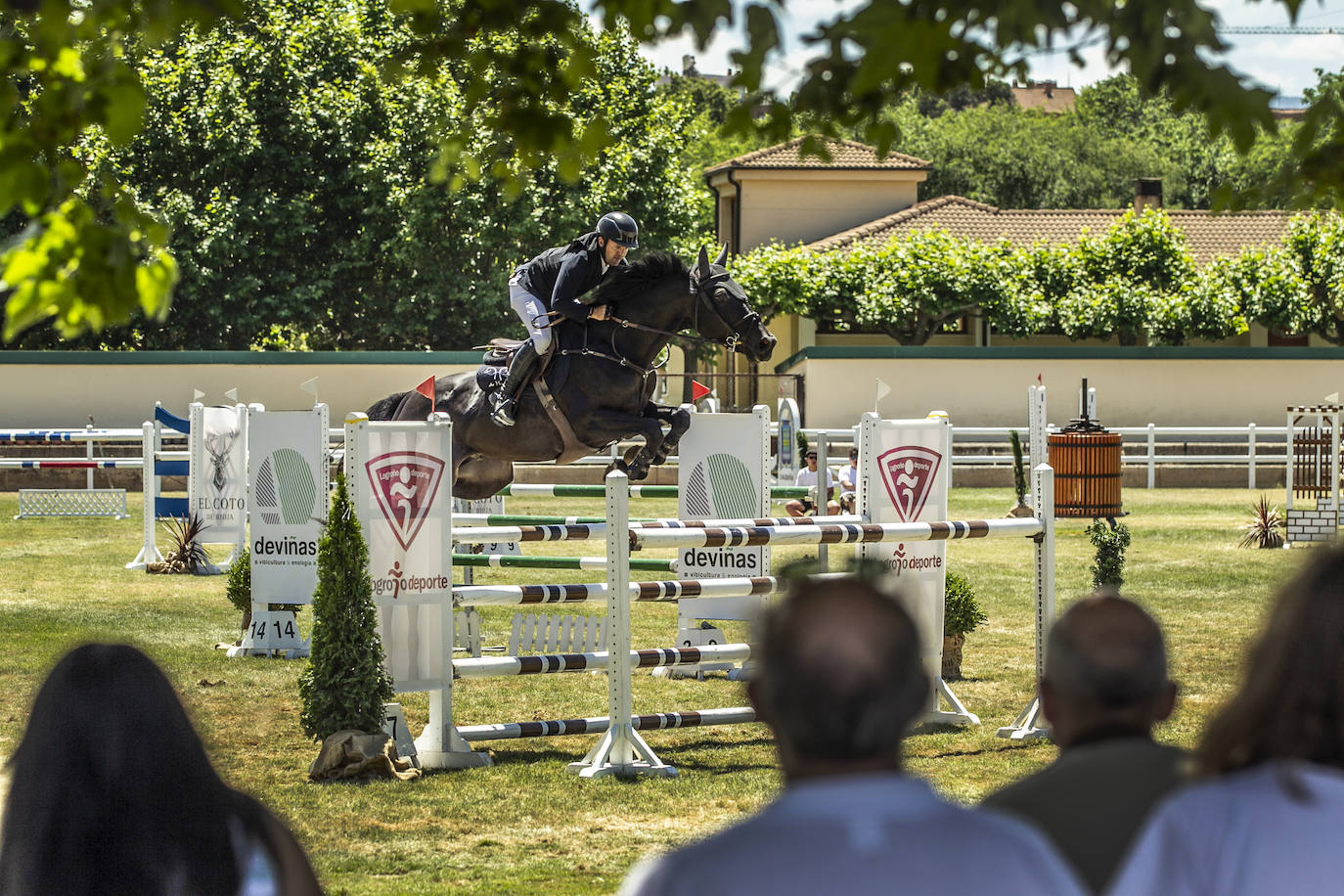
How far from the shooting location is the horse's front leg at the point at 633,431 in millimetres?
10258

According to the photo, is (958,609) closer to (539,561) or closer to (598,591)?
(539,561)

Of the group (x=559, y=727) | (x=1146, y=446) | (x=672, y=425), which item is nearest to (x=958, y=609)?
(x=672, y=425)

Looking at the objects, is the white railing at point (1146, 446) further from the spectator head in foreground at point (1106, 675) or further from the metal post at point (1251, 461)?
the spectator head in foreground at point (1106, 675)

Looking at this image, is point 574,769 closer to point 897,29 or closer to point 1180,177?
point 897,29

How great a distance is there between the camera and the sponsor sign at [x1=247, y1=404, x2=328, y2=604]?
9969 mm

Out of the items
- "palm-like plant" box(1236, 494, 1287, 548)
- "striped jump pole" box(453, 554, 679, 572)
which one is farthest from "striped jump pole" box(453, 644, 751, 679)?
"palm-like plant" box(1236, 494, 1287, 548)

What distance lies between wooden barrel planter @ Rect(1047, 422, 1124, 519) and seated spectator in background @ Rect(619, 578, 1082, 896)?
1766cm

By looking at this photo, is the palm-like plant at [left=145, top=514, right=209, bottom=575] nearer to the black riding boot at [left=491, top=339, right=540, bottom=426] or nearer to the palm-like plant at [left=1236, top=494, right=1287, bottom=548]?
the black riding boot at [left=491, top=339, right=540, bottom=426]

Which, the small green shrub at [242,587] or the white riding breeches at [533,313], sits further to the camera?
the small green shrub at [242,587]

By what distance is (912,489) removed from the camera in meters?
8.21

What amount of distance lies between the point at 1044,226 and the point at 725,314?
3407 cm

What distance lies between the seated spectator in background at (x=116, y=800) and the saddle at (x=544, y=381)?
847 centimetres

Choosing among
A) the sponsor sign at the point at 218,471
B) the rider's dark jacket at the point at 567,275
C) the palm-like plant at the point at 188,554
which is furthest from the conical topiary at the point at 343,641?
the palm-like plant at the point at 188,554

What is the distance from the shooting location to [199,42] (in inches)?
1304
